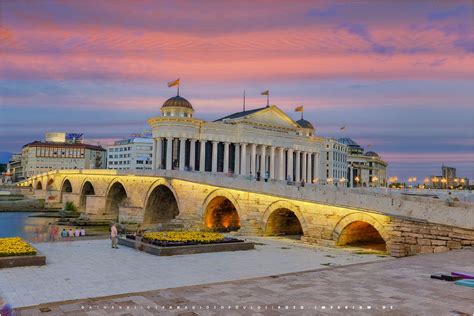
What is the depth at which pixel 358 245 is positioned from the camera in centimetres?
2303

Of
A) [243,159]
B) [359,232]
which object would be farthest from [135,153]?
[359,232]

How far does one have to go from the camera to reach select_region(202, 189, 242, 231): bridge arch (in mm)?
33125

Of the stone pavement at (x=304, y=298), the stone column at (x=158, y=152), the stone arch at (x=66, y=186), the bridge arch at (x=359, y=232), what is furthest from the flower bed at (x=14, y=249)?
the stone arch at (x=66, y=186)

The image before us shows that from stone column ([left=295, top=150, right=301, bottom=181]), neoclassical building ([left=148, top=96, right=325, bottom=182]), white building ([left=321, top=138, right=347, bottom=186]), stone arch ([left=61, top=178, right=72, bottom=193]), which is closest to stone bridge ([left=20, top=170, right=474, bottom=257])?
neoclassical building ([left=148, top=96, right=325, bottom=182])

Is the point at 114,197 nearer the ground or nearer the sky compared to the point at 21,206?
nearer the sky

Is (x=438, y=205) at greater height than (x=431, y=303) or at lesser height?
greater

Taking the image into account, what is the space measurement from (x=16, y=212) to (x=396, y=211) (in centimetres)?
5871

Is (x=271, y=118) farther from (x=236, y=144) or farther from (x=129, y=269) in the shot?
(x=129, y=269)

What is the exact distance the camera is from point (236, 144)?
204ft

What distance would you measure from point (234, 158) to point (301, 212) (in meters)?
39.8

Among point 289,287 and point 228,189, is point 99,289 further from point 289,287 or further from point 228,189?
point 228,189

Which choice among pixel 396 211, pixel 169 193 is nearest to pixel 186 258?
pixel 396 211

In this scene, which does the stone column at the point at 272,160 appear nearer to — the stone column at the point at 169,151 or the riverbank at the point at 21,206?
the stone column at the point at 169,151

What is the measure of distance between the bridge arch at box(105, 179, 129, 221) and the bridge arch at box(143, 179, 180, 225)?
8.17 m
